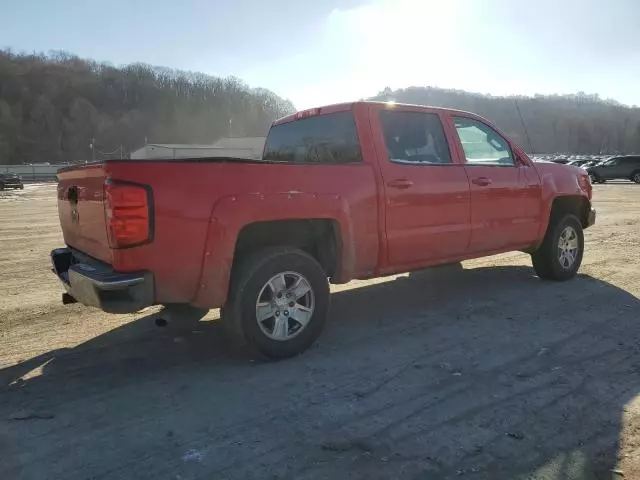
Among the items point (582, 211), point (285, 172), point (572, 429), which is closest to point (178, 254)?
point (285, 172)

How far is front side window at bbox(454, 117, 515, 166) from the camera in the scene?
5.35 meters

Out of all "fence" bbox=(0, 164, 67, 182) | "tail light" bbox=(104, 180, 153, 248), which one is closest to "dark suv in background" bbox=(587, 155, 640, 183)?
"tail light" bbox=(104, 180, 153, 248)

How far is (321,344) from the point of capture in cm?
420

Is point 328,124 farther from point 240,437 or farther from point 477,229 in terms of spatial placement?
point 240,437

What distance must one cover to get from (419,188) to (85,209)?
273 cm

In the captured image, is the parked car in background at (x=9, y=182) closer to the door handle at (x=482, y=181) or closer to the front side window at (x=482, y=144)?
the front side window at (x=482, y=144)

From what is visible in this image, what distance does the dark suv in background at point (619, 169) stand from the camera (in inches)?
1413

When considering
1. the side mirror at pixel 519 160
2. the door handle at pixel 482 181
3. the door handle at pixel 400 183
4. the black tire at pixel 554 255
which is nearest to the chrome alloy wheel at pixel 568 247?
the black tire at pixel 554 255

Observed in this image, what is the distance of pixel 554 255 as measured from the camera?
20.1 ft

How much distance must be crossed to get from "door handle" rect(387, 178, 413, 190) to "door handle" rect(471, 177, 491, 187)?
0.96m

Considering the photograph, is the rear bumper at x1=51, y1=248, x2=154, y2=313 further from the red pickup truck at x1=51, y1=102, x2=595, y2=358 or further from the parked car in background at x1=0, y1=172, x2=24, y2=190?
the parked car in background at x1=0, y1=172, x2=24, y2=190

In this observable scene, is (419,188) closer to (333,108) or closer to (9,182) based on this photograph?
(333,108)

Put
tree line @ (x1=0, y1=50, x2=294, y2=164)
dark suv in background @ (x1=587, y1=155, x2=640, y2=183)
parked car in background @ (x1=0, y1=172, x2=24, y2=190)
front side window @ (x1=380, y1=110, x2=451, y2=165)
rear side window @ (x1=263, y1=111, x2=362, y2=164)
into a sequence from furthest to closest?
tree line @ (x1=0, y1=50, x2=294, y2=164) → parked car in background @ (x1=0, y1=172, x2=24, y2=190) → dark suv in background @ (x1=587, y1=155, x2=640, y2=183) → front side window @ (x1=380, y1=110, x2=451, y2=165) → rear side window @ (x1=263, y1=111, x2=362, y2=164)

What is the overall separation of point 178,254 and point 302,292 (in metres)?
1.01
